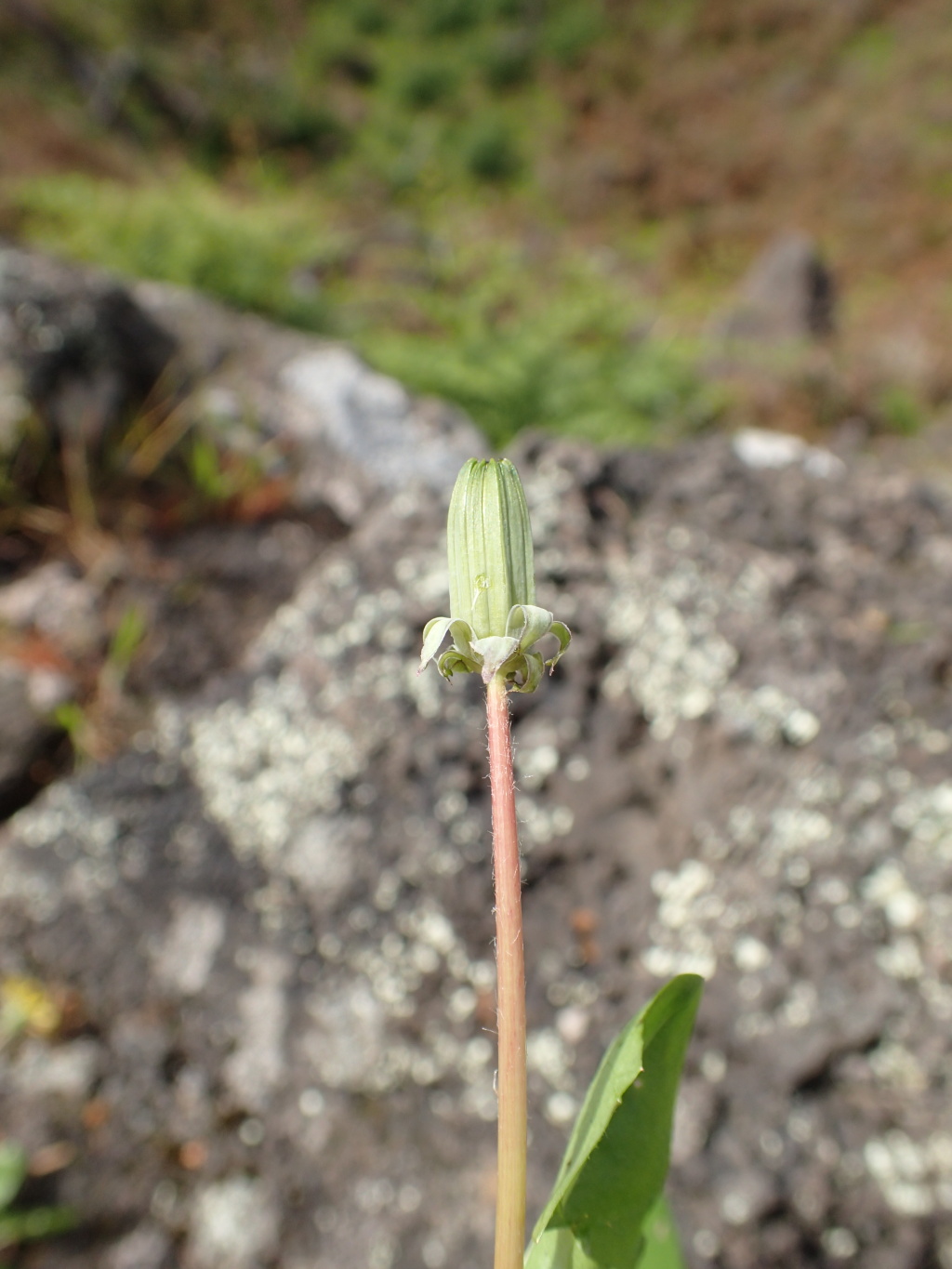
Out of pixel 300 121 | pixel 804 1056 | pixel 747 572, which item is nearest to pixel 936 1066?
pixel 804 1056

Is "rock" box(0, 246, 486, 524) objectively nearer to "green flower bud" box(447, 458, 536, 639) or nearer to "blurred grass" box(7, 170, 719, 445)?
"blurred grass" box(7, 170, 719, 445)

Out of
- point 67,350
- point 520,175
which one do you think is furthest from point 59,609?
point 520,175

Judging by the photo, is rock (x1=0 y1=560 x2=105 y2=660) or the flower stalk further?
rock (x1=0 y1=560 x2=105 y2=660)

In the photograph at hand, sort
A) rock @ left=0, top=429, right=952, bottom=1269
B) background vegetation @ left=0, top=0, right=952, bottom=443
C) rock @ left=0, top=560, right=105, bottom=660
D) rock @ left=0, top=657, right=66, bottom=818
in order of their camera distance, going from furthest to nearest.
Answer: background vegetation @ left=0, top=0, right=952, bottom=443 < rock @ left=0, top=560, right=105, bottom=660 < rock @ left=0, top=657, right=66, bottom=818 < rock @ left=0, top=429, right=952, bottom=1269

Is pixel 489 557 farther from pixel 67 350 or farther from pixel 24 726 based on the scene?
pixel 67 350

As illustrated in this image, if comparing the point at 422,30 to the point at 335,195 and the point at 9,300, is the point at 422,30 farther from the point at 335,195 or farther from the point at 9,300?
the point at 9,300

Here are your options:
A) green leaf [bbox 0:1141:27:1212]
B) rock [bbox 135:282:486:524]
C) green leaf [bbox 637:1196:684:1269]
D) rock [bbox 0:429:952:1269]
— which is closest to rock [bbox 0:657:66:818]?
rock [bbox 0:429:952:1269]

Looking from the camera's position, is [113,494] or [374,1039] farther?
[113,494]
